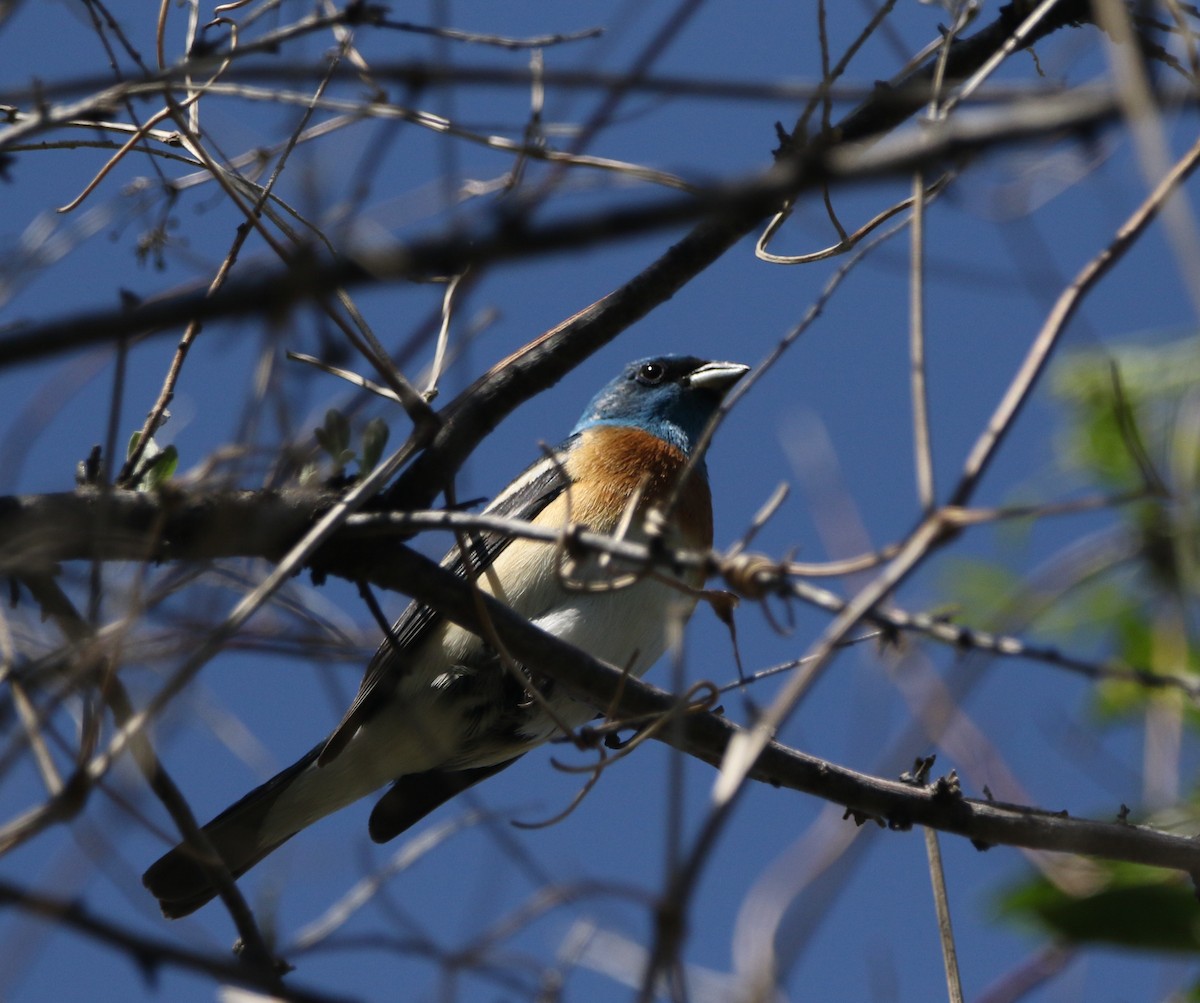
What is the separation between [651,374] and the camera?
19.9 ft

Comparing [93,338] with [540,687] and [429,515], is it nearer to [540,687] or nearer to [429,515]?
[429,515]

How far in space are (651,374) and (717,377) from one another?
382 millimetres

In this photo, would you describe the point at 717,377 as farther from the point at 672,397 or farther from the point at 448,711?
the point at 448,711

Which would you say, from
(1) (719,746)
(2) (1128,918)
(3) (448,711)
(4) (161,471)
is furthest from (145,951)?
(3) (448,711)

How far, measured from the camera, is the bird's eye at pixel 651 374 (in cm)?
602

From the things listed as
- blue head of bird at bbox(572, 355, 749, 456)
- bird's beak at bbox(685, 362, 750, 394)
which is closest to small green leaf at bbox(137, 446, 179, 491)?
blue head of bird at bbox(572, 355, 749, 456)

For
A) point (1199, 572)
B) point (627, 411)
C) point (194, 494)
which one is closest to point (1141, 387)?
point (627, 411)

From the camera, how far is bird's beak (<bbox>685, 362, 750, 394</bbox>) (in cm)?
580

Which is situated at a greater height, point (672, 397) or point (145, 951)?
point (672, 397)

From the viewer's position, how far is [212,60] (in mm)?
2006

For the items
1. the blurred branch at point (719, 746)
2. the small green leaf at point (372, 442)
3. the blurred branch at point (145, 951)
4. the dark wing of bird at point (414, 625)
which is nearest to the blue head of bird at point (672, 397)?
the dark wing of bird at point (414, 625)

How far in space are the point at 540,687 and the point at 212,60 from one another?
279 cm

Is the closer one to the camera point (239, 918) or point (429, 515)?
point (239, 918)

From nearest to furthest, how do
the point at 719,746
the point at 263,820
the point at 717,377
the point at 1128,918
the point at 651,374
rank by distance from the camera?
1. the point at 1128,918
2. the point at 719,746
3. the point at 263,820
4. the point at 717,377
5. the point at 651,374
